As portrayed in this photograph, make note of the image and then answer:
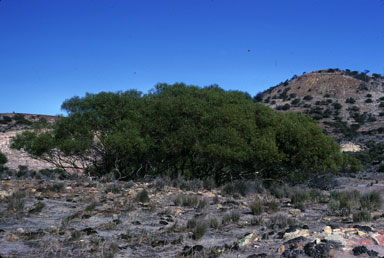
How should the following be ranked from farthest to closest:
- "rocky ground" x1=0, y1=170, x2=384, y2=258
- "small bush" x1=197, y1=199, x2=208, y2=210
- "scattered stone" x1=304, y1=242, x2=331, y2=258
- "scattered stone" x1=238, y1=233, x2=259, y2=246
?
"small bush" x1=197, y1=199, x2=208, y2=210, "scattered stone" x1=238, y1=233, x2=259, y2=246, "rocky ground" x1=0, y1=170, x2=384, y2=258, "scattered stone" x1=304, y1=242, x2=331, y2=258

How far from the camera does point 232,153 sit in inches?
647

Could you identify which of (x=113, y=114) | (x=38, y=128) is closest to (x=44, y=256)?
(x=113, y=114)

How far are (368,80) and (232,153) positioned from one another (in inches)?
3111

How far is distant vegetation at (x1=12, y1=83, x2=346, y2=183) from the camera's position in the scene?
17.2 metres

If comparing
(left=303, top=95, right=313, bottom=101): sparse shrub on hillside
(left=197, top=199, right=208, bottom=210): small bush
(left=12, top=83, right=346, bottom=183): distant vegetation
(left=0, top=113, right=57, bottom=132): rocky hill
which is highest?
(left=303, top=95, right=313, bottom=101): sparse shrub on hillside

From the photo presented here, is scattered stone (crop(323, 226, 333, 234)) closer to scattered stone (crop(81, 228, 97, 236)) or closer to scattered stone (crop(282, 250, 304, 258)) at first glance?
scattered stone (crop(282, 250, 304, 258))

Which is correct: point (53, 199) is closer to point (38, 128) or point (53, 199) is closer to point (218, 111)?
point (38, 128)

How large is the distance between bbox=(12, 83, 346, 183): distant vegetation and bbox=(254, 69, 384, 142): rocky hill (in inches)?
1453

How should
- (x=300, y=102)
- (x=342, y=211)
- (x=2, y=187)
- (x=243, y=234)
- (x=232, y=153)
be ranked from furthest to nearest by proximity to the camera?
(x=300, y=102) → (x=232, y=153) → (x=2, y=187) → (x=342, y=211) → (x=243, y=234)

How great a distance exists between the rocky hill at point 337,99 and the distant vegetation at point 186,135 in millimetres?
36909

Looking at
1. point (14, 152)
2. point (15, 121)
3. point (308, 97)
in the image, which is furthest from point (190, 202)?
point (308, 97)

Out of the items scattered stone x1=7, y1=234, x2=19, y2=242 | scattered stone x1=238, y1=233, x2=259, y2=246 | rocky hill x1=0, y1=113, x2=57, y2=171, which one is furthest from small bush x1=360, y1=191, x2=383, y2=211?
rocky hill x1=0, y1=113, x2=57, y2=171

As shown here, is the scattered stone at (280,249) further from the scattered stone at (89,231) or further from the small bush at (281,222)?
the scattered stone at (89,231)

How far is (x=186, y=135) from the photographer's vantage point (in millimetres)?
17297
